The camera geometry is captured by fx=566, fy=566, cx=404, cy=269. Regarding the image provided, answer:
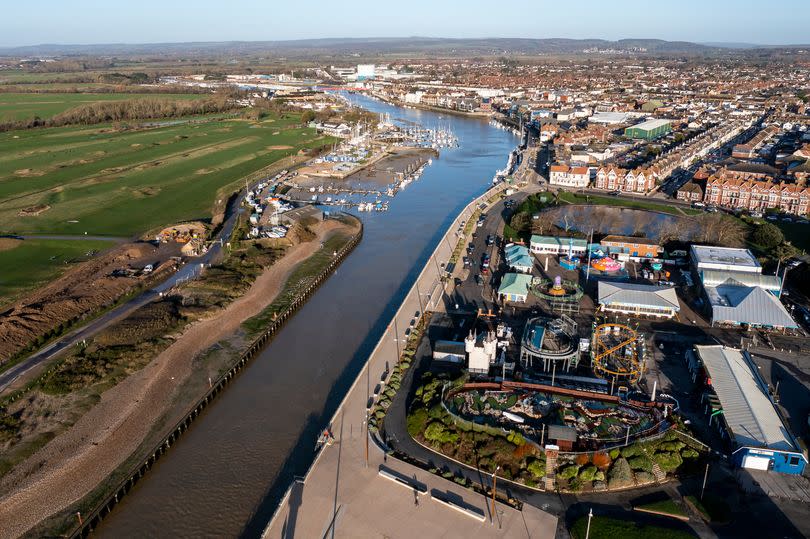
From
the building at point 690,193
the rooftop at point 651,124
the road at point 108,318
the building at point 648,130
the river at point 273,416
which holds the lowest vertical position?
the river at point 273,416

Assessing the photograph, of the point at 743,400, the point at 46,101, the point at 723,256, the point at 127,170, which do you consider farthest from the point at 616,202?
the point at 46,101

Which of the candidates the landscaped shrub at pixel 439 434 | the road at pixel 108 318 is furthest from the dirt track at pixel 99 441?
the landscaped shrub at pixel 439 434

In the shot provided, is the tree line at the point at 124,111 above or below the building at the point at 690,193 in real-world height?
above

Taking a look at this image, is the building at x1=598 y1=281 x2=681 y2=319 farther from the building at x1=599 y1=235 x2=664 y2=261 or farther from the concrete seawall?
the concrete seawall

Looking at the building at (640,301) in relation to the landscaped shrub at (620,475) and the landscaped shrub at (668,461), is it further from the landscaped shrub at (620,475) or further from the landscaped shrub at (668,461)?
the landscaped shrub at (620,475)

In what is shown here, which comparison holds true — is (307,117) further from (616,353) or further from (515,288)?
(616,353)

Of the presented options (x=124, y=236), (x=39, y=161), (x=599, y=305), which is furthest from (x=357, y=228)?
(x=39, y=161)
